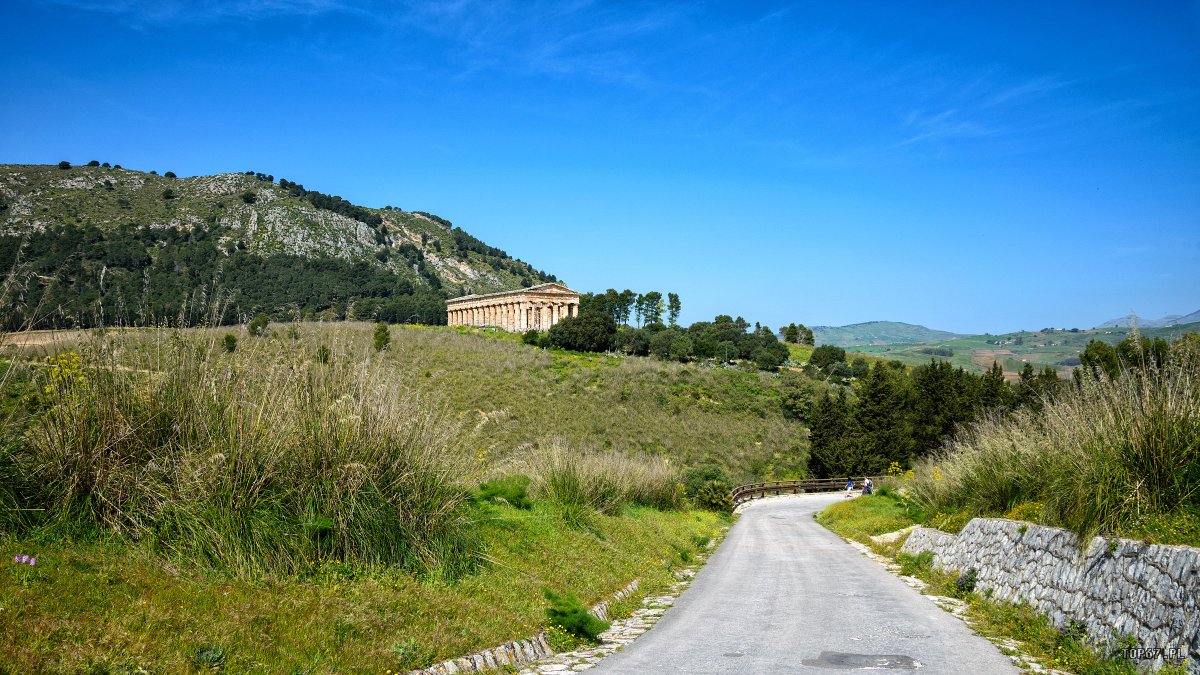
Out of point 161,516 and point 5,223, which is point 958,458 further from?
point 5,223

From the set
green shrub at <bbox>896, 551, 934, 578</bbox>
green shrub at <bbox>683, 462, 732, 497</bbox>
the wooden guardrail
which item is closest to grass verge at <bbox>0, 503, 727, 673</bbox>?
green shrub at <bbox>896, 551, 934, 578</bbox>

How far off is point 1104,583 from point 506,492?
8337 mm

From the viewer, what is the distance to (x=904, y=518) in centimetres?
2025

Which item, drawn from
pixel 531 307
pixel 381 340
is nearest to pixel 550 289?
pixel 531 307

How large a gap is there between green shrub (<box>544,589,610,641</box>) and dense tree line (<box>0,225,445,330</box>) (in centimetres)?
381

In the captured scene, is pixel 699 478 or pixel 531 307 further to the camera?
pixel 531 307

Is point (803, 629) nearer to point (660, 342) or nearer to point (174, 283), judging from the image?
point (174, 283)

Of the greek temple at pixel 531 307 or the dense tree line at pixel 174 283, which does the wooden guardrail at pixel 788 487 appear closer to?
the dense tree line at pixel 174 283

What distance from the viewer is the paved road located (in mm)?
6730

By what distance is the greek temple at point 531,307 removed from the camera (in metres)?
109

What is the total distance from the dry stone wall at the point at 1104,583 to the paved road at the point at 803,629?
92 centimetres

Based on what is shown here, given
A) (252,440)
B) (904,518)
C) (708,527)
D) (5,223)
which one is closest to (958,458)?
(904,518)

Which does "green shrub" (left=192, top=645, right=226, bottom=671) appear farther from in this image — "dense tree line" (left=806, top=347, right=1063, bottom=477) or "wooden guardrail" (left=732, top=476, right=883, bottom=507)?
"dense tree line" (left=806, top=347, right=1063, bottom=477)

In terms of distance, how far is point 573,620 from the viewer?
778 cm
